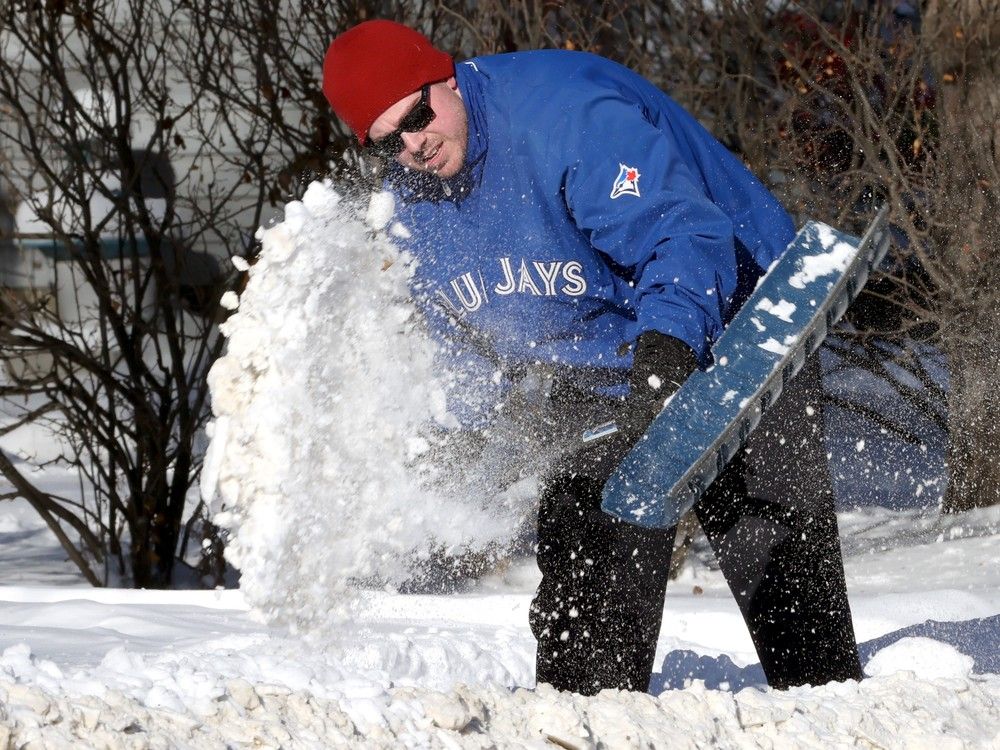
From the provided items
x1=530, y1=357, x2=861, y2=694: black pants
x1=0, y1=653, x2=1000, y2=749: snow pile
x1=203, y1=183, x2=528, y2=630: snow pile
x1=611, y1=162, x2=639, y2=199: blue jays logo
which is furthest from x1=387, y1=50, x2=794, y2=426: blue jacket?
x1=0, y1=653, x2=1000, y2=749: snow pile

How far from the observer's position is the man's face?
8.16 ft

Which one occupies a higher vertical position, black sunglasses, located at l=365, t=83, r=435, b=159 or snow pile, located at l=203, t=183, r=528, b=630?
black sunglasses, located at l=365, t=83, r=435, b=159

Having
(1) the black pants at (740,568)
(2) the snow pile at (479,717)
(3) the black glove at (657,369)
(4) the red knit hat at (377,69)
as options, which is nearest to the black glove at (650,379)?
(3) the black glove at (657,369)

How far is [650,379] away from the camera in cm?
235

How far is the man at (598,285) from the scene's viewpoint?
93.9 inches

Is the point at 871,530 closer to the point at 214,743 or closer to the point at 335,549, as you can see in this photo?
the point at 335,549

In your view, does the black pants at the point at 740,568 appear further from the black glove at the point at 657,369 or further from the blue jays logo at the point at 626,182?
the blue jays logo at the point at 626,182

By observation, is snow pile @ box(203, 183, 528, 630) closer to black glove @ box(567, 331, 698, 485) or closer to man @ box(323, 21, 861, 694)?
man @ box(323, 21, 861, 694)

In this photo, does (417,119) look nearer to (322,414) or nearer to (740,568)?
(322,414)

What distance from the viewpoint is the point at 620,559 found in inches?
99.4

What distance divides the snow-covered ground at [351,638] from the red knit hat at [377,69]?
0.31 m

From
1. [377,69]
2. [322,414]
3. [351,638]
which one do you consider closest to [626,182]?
[377,69]

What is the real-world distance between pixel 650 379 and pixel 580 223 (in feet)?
1.09

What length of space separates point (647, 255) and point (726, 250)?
141mm
